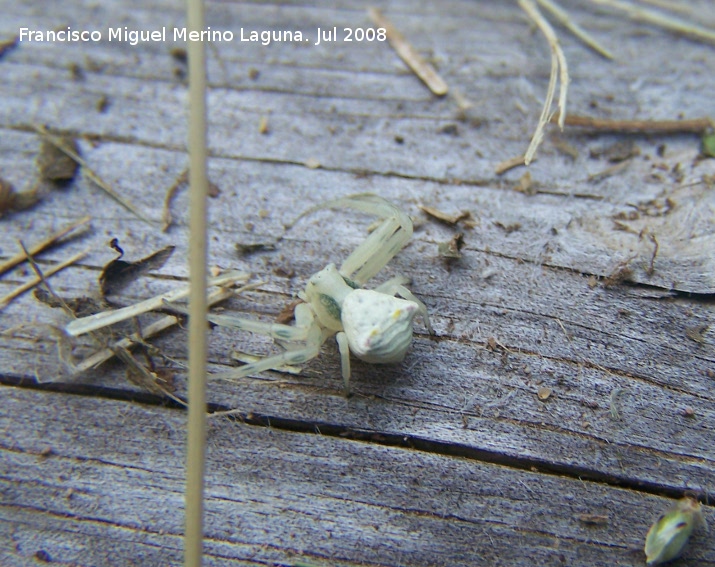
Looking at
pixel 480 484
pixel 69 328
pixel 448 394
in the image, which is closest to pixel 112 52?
pixel 69 328

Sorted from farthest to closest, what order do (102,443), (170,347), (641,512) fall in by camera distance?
(170,347), (102,443), (641,512)

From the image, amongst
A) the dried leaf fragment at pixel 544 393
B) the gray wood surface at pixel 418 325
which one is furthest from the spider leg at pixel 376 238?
the dried leaf fragment at pixel 544 393

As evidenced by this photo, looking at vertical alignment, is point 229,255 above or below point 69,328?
above

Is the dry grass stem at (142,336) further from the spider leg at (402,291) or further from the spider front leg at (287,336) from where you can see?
the spider leg at (402,291)

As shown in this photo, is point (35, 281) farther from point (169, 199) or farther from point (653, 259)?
point (653, 259)

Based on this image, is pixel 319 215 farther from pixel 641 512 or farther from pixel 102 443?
pixel 641 512

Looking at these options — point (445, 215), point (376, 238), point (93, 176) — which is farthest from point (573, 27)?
point (93, 176)
